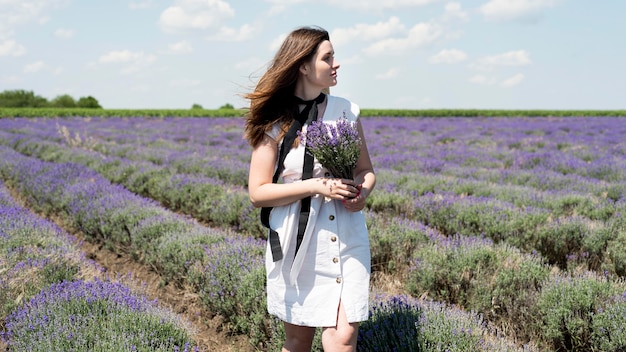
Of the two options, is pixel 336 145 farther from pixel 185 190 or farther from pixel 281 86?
pixel 185 190

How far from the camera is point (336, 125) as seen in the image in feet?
7.25

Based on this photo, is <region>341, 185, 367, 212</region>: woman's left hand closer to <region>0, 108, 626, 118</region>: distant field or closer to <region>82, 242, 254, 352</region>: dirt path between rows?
<region>82, 242, 254, 352</region>: dirt path between rows

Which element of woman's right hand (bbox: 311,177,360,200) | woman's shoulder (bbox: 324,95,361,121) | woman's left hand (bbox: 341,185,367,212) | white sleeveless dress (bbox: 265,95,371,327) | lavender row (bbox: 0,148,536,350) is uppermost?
woman's shoulder (bbox: 324,95,361,121)

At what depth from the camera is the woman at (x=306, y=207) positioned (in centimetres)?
221

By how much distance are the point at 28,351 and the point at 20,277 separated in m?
1.22

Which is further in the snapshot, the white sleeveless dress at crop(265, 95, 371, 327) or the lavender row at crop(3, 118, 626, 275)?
the lavender row at crop(3, 118, 626, 275)

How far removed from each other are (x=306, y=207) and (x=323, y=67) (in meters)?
0.62

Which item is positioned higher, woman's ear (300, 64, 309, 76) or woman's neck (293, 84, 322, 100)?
woman's ear (300, 64, 309, 76)

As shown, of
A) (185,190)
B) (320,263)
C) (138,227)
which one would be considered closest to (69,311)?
(320,263)

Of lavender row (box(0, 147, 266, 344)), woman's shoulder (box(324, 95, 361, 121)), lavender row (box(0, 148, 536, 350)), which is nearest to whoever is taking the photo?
woman's shoulder (box(324, 95, 361, 121))

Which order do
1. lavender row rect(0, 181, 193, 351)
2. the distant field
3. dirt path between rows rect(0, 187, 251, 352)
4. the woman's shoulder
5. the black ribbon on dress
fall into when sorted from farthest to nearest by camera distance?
the distant field < dirt path between rows rect(0, 187, 251, 352) < lavender row rect(0, 181, 193, 351) < the woman's shoulder < the black ribbon on dress

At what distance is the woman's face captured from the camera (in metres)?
2.32

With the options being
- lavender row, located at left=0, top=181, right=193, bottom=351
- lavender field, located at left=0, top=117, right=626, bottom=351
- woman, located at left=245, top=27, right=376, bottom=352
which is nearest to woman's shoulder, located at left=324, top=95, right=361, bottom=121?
woman, located at left=245, top=27, right=376, bottom=352

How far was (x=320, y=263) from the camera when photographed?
2.27 meters
